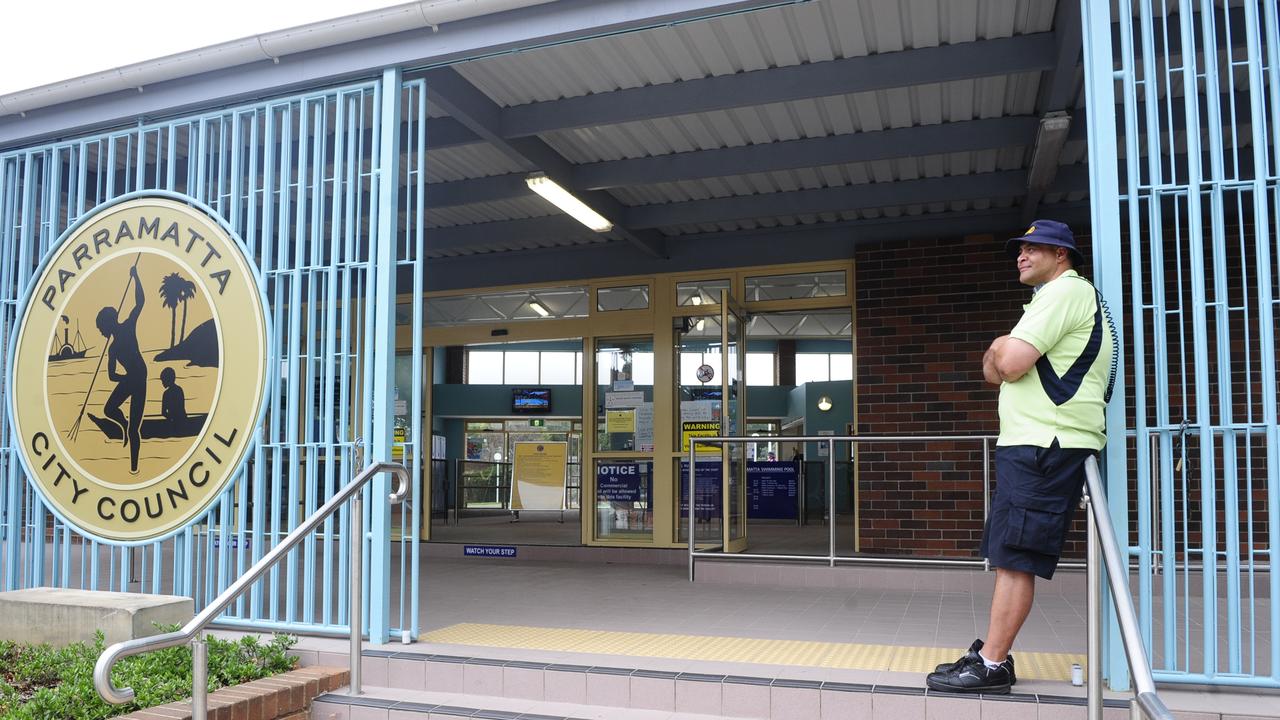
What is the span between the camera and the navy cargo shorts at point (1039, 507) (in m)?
3.52

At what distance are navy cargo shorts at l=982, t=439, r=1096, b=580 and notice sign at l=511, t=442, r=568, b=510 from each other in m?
7.99

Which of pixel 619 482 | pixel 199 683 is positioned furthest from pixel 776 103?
pixel 199 683

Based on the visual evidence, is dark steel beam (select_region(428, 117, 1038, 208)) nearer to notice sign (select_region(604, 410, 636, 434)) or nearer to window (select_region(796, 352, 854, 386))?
notice sign (select_region(604, 410, 636, 434))

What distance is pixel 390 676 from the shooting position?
4.55 meters

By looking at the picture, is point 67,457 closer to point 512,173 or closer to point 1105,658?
point 512,173

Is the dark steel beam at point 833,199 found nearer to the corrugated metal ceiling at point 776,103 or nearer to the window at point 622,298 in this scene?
the corrugated metal ceiling at point 776,103

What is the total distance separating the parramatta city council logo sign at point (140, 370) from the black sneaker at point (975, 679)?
354 cm

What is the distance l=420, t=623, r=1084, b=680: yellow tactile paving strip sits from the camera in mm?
4289

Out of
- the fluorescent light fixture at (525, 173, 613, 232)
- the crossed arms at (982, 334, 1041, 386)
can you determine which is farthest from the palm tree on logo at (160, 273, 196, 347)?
the crossed arms at (982, 334, 1041, 386)

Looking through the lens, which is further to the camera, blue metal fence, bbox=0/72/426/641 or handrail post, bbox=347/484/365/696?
blue metal fence, bbox=0/72/426/641

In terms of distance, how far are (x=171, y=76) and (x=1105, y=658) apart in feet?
17.4

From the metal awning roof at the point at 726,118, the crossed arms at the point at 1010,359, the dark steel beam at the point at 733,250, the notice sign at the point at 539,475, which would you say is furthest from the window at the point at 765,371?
the crossed arms at the point at 1010,359

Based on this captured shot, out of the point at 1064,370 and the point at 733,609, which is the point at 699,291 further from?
the point at 1064,370

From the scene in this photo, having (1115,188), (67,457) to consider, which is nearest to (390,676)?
(67,457)
